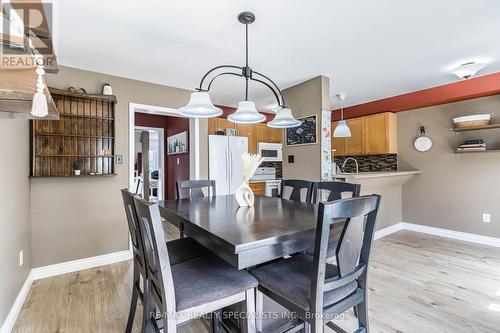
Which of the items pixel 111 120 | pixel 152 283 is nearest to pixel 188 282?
pixel 152 283

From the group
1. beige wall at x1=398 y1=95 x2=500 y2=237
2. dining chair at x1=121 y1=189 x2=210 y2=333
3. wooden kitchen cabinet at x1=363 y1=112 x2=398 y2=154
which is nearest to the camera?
dining chair at x1=121 y1=189 x2=210 y2=333

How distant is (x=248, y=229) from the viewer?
127cm

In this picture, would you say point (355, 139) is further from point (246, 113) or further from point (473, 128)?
point (246, 113)

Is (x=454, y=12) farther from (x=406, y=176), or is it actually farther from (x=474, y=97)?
(x=406, y=176)

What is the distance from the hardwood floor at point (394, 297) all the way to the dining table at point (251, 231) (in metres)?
0.82

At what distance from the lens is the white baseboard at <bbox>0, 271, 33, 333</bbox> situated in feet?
5.57

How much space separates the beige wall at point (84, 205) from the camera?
265 centimetres

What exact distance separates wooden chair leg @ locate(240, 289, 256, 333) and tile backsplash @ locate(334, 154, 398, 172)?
4.24m

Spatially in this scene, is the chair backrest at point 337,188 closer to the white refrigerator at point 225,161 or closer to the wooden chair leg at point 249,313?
the wooden chair leg at point 249,313

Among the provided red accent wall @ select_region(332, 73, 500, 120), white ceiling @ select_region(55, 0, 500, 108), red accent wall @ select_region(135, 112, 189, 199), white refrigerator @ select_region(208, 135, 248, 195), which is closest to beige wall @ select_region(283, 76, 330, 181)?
white ceiling @ select_region(55, 0, 500, 108)

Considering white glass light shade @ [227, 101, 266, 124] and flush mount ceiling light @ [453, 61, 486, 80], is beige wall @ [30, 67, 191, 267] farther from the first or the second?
flush mount ceiling light @ [453, 61, 486, 80]

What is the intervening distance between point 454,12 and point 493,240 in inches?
130

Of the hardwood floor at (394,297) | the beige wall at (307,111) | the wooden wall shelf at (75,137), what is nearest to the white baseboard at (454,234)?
the hardwood floor at (394,297)

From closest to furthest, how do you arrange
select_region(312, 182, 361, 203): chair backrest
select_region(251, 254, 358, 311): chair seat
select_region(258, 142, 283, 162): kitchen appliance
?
1. select_region(251, 254, 358, 311): chair seat
2. select_region(312, 182, 361, 203): chair backrest
3. select_region(258, 142, 283, 162): kitchen appliance
